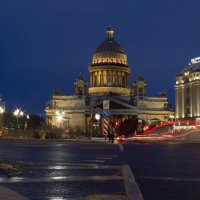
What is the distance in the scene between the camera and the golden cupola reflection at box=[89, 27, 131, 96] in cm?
16338

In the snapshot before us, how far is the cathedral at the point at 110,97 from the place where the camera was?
15700cm

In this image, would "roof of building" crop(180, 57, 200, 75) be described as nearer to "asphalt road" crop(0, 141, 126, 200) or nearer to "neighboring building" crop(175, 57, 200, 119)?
"neighboring building" crop(175, 57, 200, 119)

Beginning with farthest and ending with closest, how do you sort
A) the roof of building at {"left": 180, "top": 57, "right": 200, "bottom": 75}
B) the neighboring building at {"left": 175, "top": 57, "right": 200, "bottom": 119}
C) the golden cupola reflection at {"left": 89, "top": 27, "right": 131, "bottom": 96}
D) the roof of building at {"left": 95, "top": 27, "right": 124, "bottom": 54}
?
the roof of building at {"left": 180, "top": 57, "right": 200, "bottom": 75} < the neighboring building at {"left": 175, "top": 57, "right": 200, "bottom": 119} < the roof of building at {"left": 95, "top": 27, "right": 124, "bottom": 54} < the golden cupola reflection at {"left": 89, "top": 27, "right": 131, "bottom": 96}

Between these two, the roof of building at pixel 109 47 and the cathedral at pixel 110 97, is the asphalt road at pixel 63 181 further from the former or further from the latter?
the roof of building at pixel 109 47

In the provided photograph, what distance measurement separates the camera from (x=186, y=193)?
11.2 meters

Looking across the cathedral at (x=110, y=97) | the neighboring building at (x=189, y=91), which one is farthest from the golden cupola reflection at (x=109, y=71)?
the neighboring building at (x=189, y=91)

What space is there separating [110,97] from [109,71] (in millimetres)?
12335

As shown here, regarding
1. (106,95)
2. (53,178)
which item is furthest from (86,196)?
(106,95)

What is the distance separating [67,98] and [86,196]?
152 metres

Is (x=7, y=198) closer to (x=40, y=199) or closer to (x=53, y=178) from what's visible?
(x=40, y=199)

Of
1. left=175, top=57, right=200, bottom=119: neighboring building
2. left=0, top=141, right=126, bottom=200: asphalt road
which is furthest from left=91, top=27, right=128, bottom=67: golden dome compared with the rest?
left=0, top=141, right=126, bottom=200: asphalt road

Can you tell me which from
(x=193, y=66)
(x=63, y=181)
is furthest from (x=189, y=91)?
(x=63, y=181)

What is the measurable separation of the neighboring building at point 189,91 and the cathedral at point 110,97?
9682 mm

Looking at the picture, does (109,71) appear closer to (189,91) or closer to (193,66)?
(189,91)
